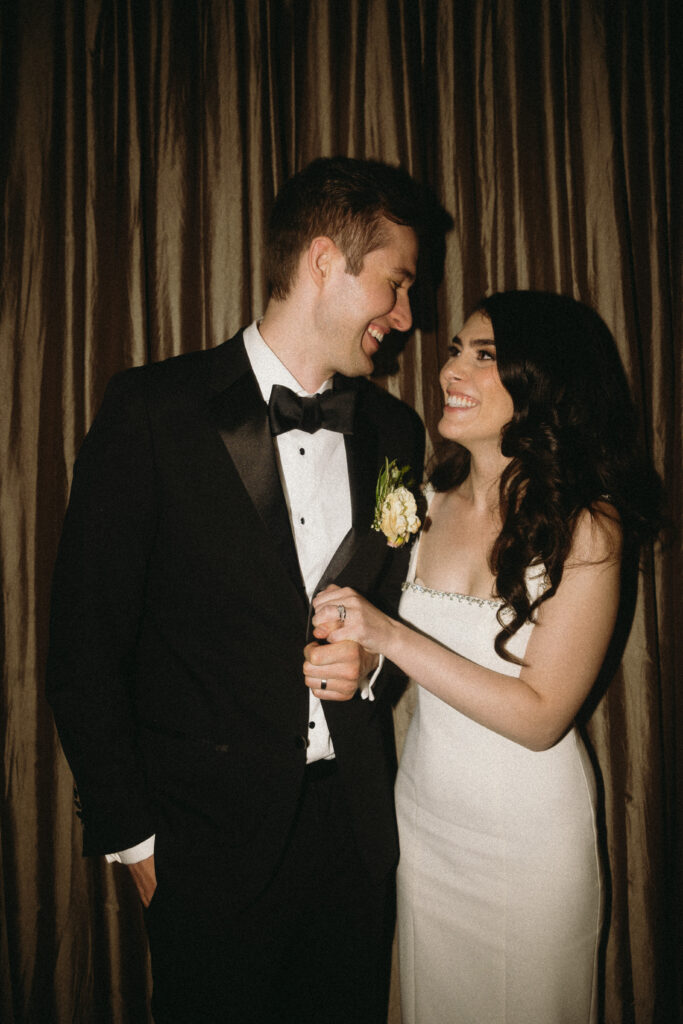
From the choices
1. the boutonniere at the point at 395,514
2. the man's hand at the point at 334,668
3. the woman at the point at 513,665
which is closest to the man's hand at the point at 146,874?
the man's hand at the point at 334,668

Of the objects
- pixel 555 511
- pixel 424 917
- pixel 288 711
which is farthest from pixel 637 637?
pixel 288 711

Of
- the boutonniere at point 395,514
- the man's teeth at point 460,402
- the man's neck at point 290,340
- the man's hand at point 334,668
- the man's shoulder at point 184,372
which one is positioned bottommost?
the man's hand at point 334,668

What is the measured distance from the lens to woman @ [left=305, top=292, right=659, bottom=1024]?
1585mm

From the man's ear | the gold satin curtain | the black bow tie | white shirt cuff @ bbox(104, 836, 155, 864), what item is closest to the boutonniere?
the black bow tie

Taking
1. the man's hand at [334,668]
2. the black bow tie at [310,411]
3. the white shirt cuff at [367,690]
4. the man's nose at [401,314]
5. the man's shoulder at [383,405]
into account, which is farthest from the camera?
the man's shoulder at [383,405]

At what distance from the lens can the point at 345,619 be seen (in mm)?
1472

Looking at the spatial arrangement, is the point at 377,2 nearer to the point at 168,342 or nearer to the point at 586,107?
the point at 586,107

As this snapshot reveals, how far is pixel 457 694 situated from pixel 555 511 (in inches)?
22.0

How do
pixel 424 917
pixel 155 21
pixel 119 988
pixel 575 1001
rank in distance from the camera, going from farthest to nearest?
1. pixel 119 988
2. pixel 155 21
3. pixel 424 917
4. pixel 575 1001

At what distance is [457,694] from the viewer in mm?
1545

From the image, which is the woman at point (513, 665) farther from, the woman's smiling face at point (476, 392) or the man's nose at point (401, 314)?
the man's nose at point (401, 314)

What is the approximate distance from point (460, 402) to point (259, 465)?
2.15 feet

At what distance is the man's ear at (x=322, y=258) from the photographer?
5.51 ft

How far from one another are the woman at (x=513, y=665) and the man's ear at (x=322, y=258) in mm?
452
